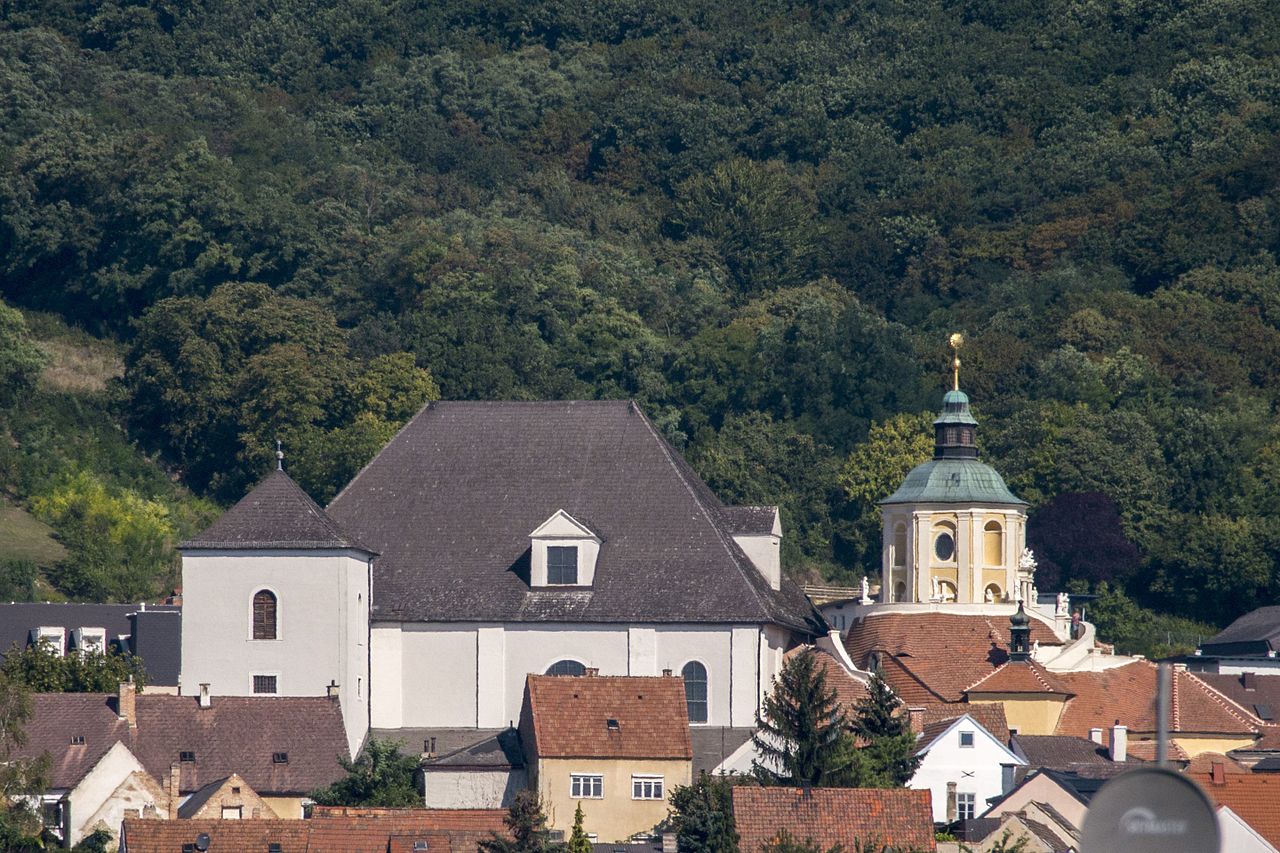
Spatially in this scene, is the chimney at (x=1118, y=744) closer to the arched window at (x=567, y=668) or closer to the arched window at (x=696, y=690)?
the arched window at (x=696, y=690)

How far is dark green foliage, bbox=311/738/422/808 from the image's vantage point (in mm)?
50250

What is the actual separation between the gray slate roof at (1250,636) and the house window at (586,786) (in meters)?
32.0

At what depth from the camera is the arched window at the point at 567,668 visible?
54.6 meters

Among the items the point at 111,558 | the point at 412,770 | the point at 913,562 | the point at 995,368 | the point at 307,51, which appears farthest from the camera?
the point at 307,51

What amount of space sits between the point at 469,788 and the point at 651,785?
3.43 meters

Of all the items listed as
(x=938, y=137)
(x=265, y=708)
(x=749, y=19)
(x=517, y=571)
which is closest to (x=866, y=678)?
(x=517, y=571)

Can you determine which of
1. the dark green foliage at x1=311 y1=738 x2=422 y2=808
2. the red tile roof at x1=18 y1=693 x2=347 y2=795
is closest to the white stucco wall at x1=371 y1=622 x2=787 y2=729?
the red tile roof at x1=18 y1=693 x2=347 y2=795

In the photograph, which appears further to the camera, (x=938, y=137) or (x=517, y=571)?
(x=938, y=137)

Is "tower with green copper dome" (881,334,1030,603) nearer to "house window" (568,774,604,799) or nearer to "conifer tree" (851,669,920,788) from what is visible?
"conifer tree" (851,669,920,788)

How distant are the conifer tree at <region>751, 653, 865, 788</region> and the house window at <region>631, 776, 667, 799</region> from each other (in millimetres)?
1765

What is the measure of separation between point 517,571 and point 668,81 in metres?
75.3

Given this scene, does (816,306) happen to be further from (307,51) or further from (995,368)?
(307,51)

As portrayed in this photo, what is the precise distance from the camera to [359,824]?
44469mm

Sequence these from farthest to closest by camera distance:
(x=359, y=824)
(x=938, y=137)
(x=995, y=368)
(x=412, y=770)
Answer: (x=938, y=137) → (x=995, y=368) → (x=412, y=770) → (x=359, y=824)
